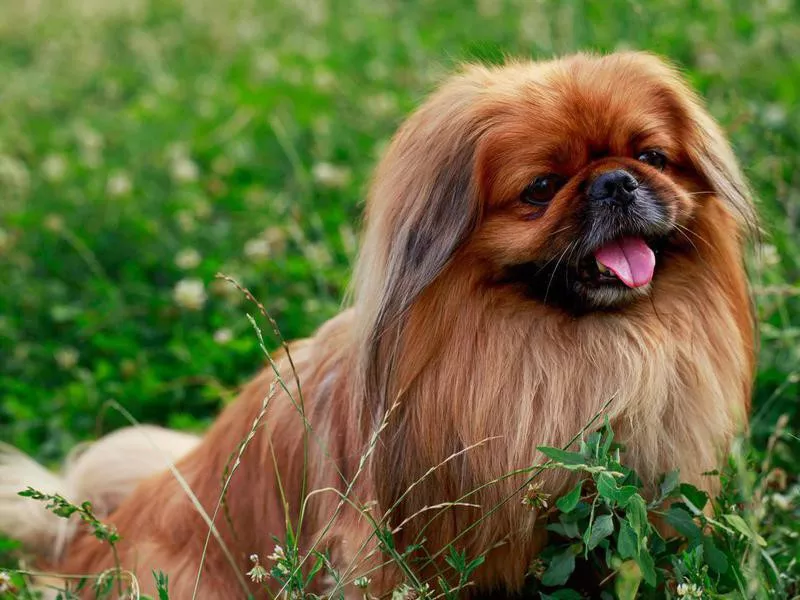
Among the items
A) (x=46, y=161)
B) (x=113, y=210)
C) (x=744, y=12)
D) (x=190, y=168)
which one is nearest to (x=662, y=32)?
(x=744, y=12)

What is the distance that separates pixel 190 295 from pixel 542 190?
2028 millimetres

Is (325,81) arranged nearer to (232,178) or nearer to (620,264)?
(232,178)

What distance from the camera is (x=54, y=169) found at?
210 inches

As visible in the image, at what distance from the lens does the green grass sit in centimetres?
403

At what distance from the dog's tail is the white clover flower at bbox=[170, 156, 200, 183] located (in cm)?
184

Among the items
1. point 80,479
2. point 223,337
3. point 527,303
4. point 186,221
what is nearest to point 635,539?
point 527,303

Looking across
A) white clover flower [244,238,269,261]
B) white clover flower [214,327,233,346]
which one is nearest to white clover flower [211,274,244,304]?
white clover flower [244,238,269,261]

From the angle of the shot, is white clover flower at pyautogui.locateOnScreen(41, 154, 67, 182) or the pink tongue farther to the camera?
white clover flower at pyautogui.locateOnScreen(41, 154, 67, 182)

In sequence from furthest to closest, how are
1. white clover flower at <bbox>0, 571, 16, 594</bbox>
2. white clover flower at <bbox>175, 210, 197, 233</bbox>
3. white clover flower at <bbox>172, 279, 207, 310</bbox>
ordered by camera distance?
white clover flower at <bbox>175, 210, 197, 233</bbox>, white clover flower at <bbox>172, 279, 207, 310</bbox>, white clover flower at <bbox>0, 571, 16, 594</bbox>

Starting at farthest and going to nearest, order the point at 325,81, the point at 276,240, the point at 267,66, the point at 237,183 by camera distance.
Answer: the point at 267,66 < the point at 325,81 < the point at 237,183 < the point at 276,240

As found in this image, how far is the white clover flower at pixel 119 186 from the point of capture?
4988 mm

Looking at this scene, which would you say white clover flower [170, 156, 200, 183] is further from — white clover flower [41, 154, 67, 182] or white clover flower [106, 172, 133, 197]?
white clover flower [41, 154, 67, 182]

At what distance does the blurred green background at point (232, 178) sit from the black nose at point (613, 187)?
2.07 feet

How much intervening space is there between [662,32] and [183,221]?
2562 mm
